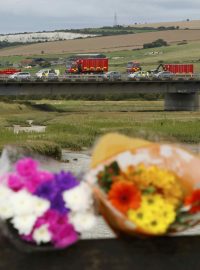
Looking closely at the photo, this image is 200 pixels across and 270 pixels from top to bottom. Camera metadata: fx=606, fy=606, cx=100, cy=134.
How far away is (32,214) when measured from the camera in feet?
14.3

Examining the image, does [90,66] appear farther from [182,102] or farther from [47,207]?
[47,207]

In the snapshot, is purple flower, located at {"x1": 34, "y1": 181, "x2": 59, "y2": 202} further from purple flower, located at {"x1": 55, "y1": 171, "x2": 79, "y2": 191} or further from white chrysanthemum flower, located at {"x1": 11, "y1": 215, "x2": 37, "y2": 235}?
white chrysanthemum flower, located at {"x1": 11, "y1": 215, "x2": 37, "y2": 235}

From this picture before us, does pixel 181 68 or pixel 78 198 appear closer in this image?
pixel 78 198

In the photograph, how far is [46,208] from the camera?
4.34 meters

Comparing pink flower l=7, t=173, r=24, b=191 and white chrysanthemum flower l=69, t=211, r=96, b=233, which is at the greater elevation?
pink flower l=7, t=173, r=24, b=191

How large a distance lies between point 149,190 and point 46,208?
0.78m

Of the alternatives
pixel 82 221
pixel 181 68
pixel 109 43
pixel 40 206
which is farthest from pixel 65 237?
pixel 109 43

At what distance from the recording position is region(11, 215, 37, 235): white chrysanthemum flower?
4.31 meters

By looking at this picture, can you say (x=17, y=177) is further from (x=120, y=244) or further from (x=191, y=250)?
(x=191, y=250)

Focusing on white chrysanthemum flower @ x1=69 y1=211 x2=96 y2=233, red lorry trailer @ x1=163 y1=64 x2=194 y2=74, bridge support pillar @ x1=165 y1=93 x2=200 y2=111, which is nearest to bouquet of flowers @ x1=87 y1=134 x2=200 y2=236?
white chrysanthemum flower @ x1=69 y1=211 x2=96 y2=233

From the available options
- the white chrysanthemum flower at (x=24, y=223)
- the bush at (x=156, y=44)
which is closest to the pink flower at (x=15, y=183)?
the white chrysanthemum flower at (x=24, y=223)

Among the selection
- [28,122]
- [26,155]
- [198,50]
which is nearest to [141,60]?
[198,50]

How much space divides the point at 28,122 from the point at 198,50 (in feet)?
362

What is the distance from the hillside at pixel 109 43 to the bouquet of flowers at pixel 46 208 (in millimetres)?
169658
